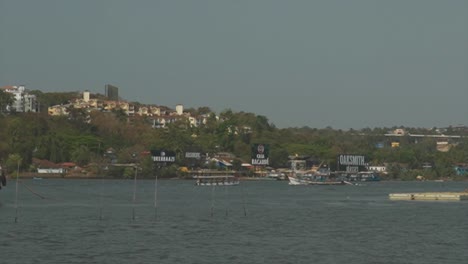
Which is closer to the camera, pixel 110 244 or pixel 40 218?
pixel 110 244

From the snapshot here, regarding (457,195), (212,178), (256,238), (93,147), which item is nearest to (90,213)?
(256,238)

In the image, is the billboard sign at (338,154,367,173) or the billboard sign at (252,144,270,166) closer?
the billboard sign at (338,154,367,173)

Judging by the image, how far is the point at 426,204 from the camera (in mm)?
82125

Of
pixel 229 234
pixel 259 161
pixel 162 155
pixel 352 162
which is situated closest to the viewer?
pixel 229 234

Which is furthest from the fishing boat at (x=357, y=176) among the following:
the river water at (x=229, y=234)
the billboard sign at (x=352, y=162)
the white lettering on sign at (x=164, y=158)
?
the river water at (x=229, y=234)

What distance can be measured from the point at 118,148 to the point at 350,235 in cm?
14964

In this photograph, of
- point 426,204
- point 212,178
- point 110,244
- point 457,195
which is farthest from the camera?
point 212,178

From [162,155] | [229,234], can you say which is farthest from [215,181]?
[229,234]

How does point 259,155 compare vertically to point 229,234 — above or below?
above

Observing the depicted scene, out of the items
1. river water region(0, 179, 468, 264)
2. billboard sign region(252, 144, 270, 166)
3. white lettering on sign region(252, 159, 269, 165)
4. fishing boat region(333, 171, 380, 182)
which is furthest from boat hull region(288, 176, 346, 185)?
river water region(0, 179, 468, 264)

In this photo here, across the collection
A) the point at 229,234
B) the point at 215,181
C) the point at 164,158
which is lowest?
the point at 229,234

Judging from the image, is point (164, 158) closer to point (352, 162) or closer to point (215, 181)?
point (352, 162)

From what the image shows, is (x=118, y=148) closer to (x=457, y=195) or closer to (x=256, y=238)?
(x=457, y=195)

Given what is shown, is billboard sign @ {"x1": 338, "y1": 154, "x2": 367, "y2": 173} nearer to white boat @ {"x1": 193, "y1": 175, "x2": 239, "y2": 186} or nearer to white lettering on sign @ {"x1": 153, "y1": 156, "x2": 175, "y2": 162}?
white lettering on sign @ {"x1": 153, "y1": 156, "x2": 175, "y2": 162}
